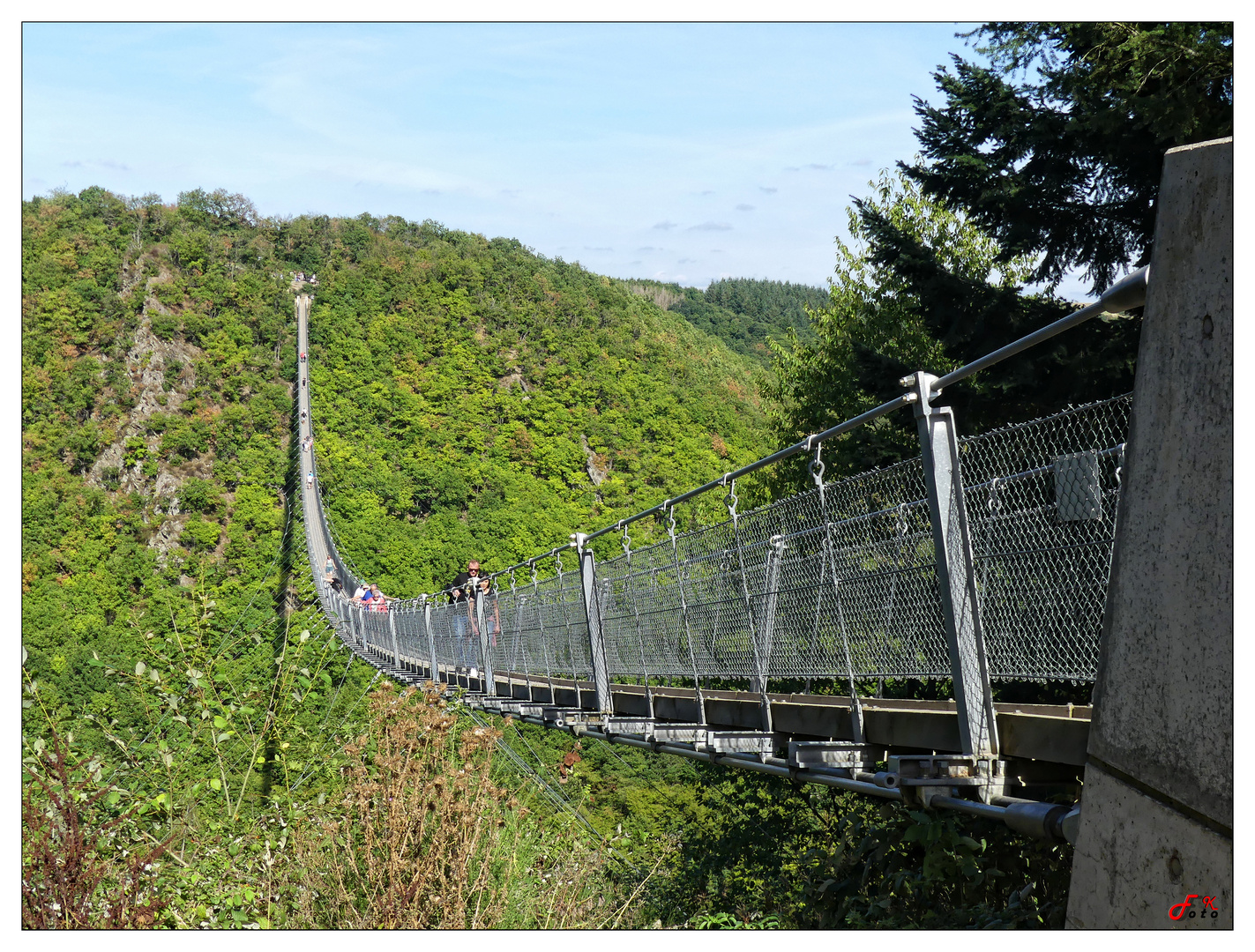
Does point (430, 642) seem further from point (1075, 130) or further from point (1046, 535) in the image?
point (1046, 535)

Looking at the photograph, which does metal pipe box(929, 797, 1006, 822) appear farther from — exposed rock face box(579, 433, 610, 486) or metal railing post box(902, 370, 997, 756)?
exposed rock face box(579, 433, 610, 486)

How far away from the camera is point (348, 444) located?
5475 centimetres

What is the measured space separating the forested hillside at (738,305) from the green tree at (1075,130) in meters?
57.4

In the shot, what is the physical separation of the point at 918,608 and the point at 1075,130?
6.53 meters

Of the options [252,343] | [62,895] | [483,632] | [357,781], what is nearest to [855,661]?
[357,781]

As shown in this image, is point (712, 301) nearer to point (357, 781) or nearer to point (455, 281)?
Result: point (455, 281)

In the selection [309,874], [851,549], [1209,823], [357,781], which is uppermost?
[851,549]

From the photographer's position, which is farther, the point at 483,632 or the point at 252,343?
the point at 252,343

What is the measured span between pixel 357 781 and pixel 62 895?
108cm

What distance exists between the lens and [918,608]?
286 centimetres

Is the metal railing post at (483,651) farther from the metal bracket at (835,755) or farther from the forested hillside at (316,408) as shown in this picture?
the metal bracket at (835,755)

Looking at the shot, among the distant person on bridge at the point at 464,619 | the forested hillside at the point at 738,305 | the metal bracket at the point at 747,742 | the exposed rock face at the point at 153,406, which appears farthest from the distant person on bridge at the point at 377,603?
the forested hillside at the point at 738,305

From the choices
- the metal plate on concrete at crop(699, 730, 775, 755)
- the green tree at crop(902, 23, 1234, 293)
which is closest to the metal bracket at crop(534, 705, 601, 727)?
the metal plate on concrete at crop(699, 730, 775, 755)

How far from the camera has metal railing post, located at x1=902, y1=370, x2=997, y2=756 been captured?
2.49m
